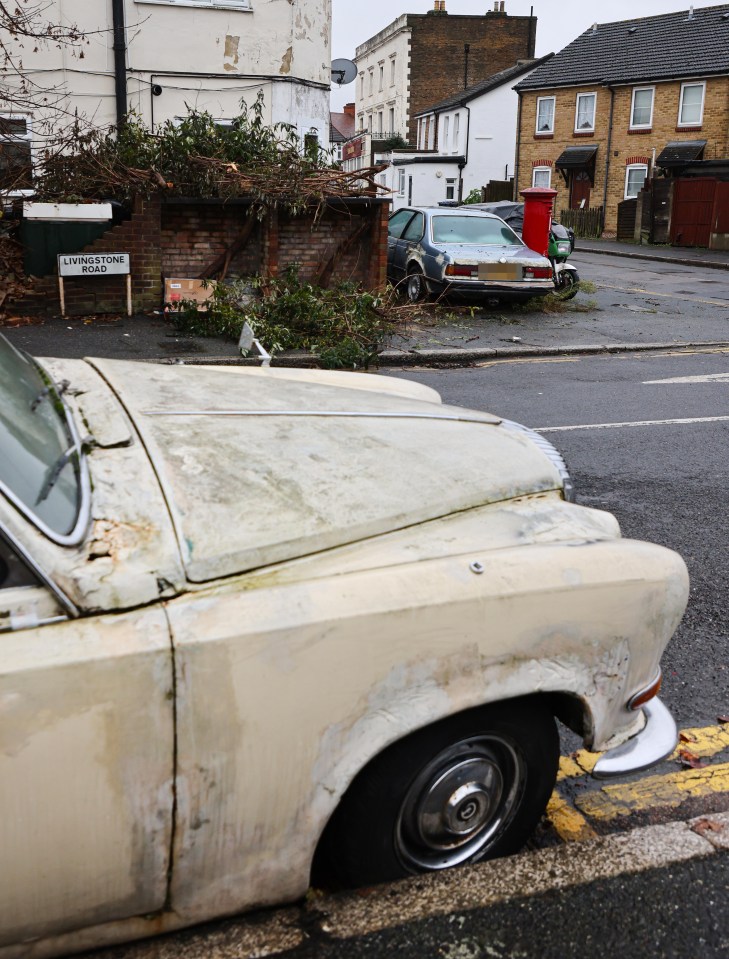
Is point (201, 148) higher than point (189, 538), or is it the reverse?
point (201, 148)

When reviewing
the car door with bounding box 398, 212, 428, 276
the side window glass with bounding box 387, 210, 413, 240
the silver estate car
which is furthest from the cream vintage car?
the side window glass with bounding box 387, 210, 413, 240

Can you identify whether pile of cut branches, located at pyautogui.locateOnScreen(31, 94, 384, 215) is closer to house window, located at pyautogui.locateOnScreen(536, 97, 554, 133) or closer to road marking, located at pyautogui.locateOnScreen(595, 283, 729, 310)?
Answer: road marking, located at pyautogui.locateOnScreen(595, 283, 729, 310)

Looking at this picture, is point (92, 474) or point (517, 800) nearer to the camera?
point (92, 474)

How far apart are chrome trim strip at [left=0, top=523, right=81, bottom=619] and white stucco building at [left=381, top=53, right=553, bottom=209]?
50478mm

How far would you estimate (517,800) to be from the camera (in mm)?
2625

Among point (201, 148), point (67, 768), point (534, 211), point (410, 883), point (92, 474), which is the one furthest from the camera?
point (534, 211)

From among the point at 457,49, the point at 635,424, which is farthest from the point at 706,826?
the point at 457,49

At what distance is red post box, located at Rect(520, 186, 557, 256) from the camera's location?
57.2ft

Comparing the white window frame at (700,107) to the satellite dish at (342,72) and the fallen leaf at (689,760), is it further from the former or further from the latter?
the fallen leaf at (689,760)

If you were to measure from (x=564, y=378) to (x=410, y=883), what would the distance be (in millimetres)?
9149

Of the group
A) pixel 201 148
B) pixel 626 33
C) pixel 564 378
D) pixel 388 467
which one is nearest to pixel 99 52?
pixel 201 148

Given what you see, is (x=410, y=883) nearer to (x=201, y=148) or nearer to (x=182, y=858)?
(x=182, y=858)

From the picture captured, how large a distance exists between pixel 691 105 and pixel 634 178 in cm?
356

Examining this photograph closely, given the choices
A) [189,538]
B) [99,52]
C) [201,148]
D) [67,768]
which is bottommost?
[67,768]
